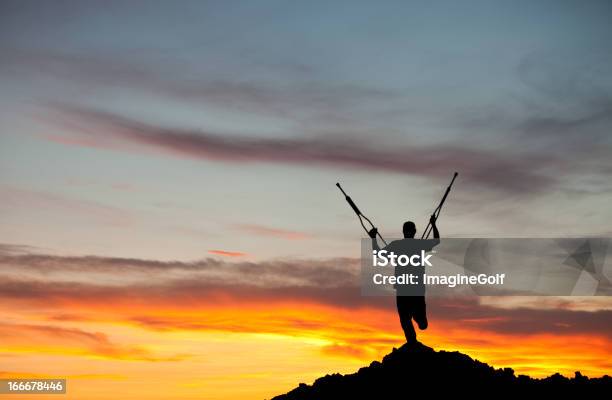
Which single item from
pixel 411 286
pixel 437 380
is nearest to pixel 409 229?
pixel 411 286

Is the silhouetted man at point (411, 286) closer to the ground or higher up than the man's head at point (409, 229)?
closer to the ground

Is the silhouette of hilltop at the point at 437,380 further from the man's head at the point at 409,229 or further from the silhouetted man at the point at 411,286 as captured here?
the man's head at the point at 409,229

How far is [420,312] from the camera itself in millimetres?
22594

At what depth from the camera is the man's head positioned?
878 inches

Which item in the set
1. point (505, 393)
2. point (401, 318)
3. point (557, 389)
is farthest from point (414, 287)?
point (557, 389)

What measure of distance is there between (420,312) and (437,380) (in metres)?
2.53

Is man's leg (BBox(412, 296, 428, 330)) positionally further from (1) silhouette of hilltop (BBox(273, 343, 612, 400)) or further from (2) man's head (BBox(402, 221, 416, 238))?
(2) man's head (BBox(402, 221, 416, 238))

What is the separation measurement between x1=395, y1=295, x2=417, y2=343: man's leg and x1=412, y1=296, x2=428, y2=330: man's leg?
0.19m

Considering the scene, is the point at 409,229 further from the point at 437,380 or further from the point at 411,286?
the point at 437,380

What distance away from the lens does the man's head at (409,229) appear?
22297 mm

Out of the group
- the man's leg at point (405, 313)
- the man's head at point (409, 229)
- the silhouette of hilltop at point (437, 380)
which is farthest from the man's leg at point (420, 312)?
the man's head at point (409, 229)

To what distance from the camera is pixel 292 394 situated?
26.8m

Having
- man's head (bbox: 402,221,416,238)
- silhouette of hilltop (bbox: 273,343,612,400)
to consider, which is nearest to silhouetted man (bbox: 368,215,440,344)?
man's head (bbox: 402,221,416,238)

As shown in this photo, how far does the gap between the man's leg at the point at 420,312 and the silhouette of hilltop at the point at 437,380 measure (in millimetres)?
1296
